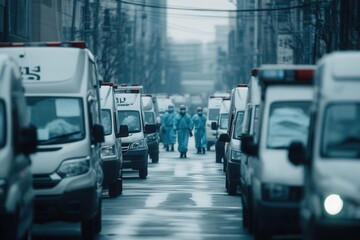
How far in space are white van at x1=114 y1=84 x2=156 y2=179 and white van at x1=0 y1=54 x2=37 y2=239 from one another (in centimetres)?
1691

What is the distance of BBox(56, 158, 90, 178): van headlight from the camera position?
16219mm

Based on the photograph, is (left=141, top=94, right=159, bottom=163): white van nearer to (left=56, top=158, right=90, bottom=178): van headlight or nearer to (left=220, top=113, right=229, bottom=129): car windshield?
(left=220, top=113, right=229, bottom=129): car windshield

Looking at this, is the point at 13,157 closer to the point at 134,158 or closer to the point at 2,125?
the point at 2,125

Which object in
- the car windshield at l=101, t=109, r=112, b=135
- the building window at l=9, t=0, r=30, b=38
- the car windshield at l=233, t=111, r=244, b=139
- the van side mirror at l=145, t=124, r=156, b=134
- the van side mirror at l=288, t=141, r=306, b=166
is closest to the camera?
the van side mirror at l=288, t=141, r=306, b=166

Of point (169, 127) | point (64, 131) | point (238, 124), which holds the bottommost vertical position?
point (169, 127)

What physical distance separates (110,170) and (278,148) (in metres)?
9.93

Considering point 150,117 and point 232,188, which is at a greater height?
point 150,117

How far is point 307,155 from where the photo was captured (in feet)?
43.1

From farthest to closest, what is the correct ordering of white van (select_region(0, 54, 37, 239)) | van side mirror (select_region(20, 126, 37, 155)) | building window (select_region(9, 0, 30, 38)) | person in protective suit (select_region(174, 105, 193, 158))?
building window (select_region(9, 0, 30, 38)) → person in protective suit (select_region(174, 105, 193, 158)) → van side mirror (select_region(20, 126, 37, 155)) → white van (select_region(0, 54, 37, 239))

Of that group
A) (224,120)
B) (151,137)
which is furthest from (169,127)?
(151,137)

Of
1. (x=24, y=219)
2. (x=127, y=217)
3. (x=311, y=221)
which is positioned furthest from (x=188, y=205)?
(x=311, y=221)

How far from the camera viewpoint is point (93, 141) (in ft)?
56.7

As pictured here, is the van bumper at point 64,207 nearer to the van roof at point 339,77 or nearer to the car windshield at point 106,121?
the van roof at point 339,77

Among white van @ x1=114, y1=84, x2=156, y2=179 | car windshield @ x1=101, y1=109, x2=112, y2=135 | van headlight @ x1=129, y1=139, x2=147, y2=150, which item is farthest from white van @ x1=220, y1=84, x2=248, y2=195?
van headlight @ x1=129, y1=139, x2=147, y2=150
